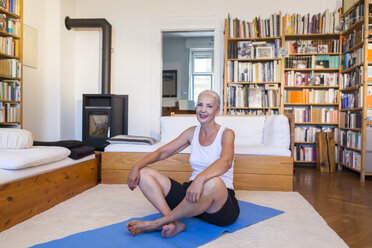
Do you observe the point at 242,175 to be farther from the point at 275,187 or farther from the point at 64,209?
the point at 64,209

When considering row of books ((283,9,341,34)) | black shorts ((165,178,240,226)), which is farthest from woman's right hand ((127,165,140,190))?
row of books ((283,9,341,34))

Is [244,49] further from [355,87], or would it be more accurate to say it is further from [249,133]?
[249,133]

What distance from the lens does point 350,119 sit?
13.6ft

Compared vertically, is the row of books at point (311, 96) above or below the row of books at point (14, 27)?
below

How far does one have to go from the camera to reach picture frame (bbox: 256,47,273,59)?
4758 mm

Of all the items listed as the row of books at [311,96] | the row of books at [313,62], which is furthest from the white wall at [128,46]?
the row of books at [311,96]

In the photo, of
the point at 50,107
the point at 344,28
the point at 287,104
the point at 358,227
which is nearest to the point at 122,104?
the point at 50,107

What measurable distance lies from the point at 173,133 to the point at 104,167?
0.86 metres

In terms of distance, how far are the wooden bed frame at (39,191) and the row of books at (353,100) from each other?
133 inches

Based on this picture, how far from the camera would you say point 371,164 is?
12.0 feet

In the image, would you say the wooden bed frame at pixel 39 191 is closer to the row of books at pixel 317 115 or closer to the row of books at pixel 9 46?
the row of books at pixel 9 46

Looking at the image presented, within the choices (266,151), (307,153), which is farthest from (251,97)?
(266,151)

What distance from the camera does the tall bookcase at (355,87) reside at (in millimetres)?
3680

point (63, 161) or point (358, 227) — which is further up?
point (63, 161)
